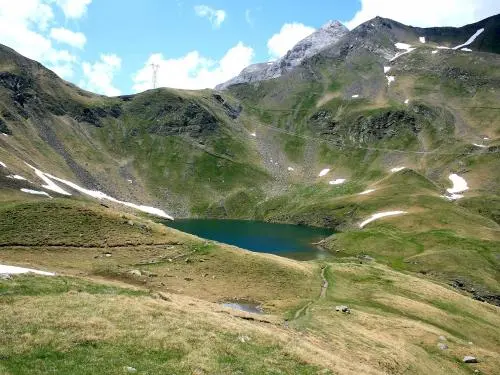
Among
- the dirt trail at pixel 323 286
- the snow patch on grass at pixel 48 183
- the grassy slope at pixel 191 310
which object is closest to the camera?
the grassy slope at pixel 191 310

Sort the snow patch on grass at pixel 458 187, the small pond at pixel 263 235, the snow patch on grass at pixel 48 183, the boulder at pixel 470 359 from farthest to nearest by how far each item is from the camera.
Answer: the snow patch on grass at pixel 458 187 < the snow patch on grass at pixel 48 183 < the small pond at pixel 263 235 < the boulder at pixel 470 359

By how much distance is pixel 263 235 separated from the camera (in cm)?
15438

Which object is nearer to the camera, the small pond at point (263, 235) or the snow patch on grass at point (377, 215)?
the small pond at point (263, 235)

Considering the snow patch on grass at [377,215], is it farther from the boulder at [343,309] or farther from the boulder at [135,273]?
the boulder at [135,273]

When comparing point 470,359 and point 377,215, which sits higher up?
point 377,215

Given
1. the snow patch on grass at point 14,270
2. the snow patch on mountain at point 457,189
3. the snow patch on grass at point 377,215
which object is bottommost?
the snow patch on grass at point 14,270

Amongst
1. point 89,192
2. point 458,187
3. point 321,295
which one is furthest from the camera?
point 458,187

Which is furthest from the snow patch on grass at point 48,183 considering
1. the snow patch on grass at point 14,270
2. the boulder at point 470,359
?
the boulder at point 470,359

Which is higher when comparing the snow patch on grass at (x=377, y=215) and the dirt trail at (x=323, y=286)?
the snow patch on grass at (x=377, y=215)

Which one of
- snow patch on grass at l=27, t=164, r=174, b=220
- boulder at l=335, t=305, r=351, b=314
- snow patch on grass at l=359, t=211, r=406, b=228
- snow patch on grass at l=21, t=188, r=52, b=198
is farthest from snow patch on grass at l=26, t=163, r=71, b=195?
boulder at l=335, t=305, r=351, b=314

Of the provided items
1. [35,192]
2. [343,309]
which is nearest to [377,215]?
[35,192]

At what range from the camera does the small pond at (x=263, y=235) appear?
422 feet

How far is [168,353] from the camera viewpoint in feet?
86.9

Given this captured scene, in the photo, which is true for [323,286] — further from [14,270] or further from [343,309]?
[14,270]
